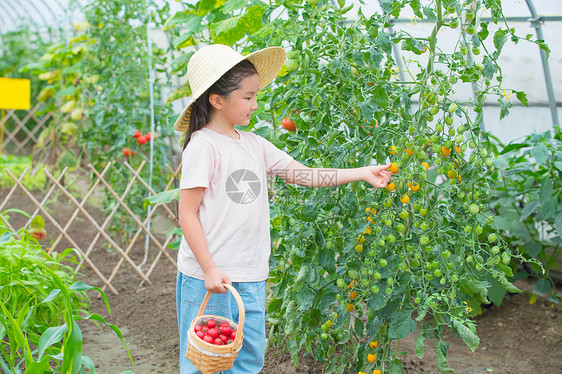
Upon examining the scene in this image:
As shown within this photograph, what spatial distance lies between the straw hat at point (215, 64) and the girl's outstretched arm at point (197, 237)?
0.26 m

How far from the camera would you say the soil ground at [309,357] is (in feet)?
7.41

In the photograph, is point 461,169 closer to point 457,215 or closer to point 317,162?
point 457,215

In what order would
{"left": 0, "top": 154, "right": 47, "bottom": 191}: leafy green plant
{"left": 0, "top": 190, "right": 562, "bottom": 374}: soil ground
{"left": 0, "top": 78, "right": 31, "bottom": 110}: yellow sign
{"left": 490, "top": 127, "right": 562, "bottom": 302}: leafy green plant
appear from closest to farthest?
{"left": 0, "top": 190, "right": 562, "bottom": 374}: soil ground
{"left": 490, "top": 127, "right": 562, "bottom": 302}: leafy green plant
{"left": 0, "top": 154, "right": 47, "bottom": 191}: leafy green plant
{"left": 0, "top": 78, "right": 31, "bottom": 110}: yellow sign

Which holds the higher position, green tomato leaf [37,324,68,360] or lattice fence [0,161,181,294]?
green tomato leaf [37,324,68,360]

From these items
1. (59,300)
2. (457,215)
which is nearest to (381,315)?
(457,215)

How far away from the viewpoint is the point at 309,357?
2164mm

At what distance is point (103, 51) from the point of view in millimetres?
3795

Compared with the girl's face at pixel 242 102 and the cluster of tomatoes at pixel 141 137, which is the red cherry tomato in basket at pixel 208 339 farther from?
the cluster of tomatoes at pixel 141 137

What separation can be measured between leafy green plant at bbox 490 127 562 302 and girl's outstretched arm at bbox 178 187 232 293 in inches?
56.3

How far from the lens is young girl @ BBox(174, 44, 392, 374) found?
1503 mm

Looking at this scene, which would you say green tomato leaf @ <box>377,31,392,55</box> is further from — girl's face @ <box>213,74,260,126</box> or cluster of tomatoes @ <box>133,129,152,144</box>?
cluster of tomatoes @ <box>133,129,152,144</box>

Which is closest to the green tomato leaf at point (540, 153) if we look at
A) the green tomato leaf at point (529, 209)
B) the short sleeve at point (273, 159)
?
the green tomato leaf at point (529, 209)

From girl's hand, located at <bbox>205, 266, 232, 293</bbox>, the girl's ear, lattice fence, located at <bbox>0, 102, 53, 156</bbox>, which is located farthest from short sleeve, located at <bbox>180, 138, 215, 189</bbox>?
lattice fence, located at <bbox>0, 102, 53, 156</bbox>

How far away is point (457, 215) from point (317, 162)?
0.42 m
